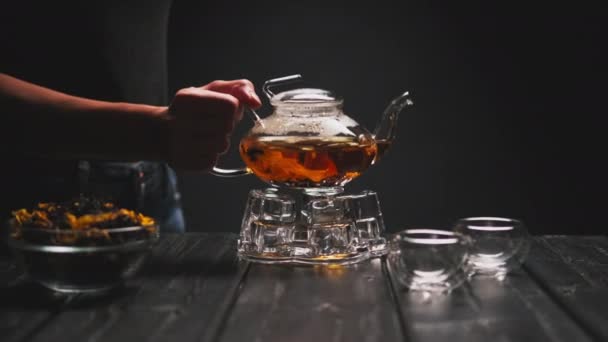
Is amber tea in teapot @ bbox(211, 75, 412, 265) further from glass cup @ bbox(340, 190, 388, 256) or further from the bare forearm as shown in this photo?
the bare forearm

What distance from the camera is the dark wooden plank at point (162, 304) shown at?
0.92m

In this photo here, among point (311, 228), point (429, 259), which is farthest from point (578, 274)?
point (311, 228)

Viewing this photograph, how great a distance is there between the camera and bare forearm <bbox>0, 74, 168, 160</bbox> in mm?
1348

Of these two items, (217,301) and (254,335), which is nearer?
(254,335)

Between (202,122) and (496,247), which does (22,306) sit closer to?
(202,122)

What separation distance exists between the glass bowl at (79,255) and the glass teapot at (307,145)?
28cm

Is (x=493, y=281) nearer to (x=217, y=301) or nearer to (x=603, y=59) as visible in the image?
(x=217, y=301)

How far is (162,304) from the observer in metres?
1.04

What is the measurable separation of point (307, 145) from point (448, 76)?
148 cm

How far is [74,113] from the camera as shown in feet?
4.50

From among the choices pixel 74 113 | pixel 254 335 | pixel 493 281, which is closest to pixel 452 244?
pixel 493 281

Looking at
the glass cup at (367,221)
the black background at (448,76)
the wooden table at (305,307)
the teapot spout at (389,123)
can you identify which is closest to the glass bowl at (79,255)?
the wooden table at (305,307)

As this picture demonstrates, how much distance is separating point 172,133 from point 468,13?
5.12 ft

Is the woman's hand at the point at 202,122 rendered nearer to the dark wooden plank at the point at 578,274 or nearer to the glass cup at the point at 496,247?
the glass cup at the point at 496,247
